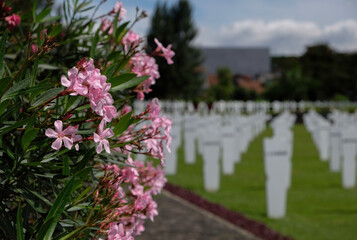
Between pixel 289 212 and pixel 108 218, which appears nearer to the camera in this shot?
pixel 108 218

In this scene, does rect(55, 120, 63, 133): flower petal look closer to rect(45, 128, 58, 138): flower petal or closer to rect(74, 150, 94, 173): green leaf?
rect(45, 128, 58, 138): flower petal

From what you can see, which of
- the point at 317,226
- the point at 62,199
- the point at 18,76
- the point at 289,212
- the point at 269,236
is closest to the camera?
the point at 62,199

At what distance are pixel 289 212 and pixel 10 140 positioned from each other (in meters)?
6.90

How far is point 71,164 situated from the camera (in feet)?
6.41

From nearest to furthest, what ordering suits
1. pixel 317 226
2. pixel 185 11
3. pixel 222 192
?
1. pixel 317 226
2. pixel 222 192
3. pixel 185 11

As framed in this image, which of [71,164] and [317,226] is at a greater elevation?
[71,164]

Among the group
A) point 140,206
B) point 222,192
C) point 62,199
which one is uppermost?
point 62,199

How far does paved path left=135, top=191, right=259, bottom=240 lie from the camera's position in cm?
640

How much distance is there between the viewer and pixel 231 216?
742cm

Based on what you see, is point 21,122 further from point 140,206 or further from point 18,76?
point 140,206

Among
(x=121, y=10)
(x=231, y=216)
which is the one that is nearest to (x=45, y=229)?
(x=121, y=10)

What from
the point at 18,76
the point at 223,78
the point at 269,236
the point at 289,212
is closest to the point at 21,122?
the point at 18,76

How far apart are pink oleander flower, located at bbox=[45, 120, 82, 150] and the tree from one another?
5006cm

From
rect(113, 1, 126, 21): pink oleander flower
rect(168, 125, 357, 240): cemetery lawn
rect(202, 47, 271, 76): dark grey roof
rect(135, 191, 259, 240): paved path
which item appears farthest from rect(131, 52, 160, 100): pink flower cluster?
rect(202, 47, 271, 76): dark grey roof
